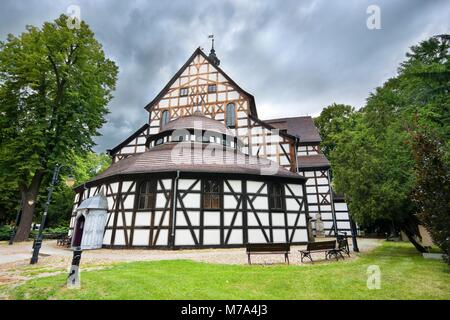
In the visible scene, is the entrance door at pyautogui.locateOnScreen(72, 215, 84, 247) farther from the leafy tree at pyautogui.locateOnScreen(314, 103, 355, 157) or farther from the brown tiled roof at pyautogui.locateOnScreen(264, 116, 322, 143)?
the leafy tree at pyautogui.locateOnScreen(314, 103, 355, 157)

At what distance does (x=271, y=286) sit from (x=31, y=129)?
19.2 m

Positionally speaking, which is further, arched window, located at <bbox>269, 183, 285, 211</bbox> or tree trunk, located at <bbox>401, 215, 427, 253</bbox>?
arched window, located at <bbox>269, 183, 285, 211</bbox>

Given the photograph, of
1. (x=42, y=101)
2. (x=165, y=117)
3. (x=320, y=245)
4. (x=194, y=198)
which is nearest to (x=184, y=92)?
(x=165, y=117)

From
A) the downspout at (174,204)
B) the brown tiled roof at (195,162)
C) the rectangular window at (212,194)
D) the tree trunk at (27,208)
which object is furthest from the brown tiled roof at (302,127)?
the tree trunk at (27,208)

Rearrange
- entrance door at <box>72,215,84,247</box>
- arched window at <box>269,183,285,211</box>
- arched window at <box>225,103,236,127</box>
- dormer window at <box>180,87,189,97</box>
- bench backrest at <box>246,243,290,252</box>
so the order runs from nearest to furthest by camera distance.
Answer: bench backrest at <box>246,243,290,252</box> < arched window at <box>269,183,285,211</box> < entrance door at <box>72,215,84,247</box> < arched window at <box>225,103,236,127</box> < dormer window at <box>180,87,189,97</box>

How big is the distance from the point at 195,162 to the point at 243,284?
1024 centimetres

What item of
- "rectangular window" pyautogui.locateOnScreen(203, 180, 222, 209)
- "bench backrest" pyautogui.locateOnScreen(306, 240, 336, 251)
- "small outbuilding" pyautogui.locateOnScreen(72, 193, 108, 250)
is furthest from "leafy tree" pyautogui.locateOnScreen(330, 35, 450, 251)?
"small outbuilding" pyautogui.locateOnScreen(72, 193, 108, 250)

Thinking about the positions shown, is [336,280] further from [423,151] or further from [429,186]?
[423,151]

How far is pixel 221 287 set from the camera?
567 centimetres

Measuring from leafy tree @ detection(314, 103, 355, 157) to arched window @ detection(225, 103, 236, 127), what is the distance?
17.6m

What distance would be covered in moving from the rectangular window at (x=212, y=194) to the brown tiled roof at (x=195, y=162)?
0.83 metres

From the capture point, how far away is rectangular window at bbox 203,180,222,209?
14505 millimetres
